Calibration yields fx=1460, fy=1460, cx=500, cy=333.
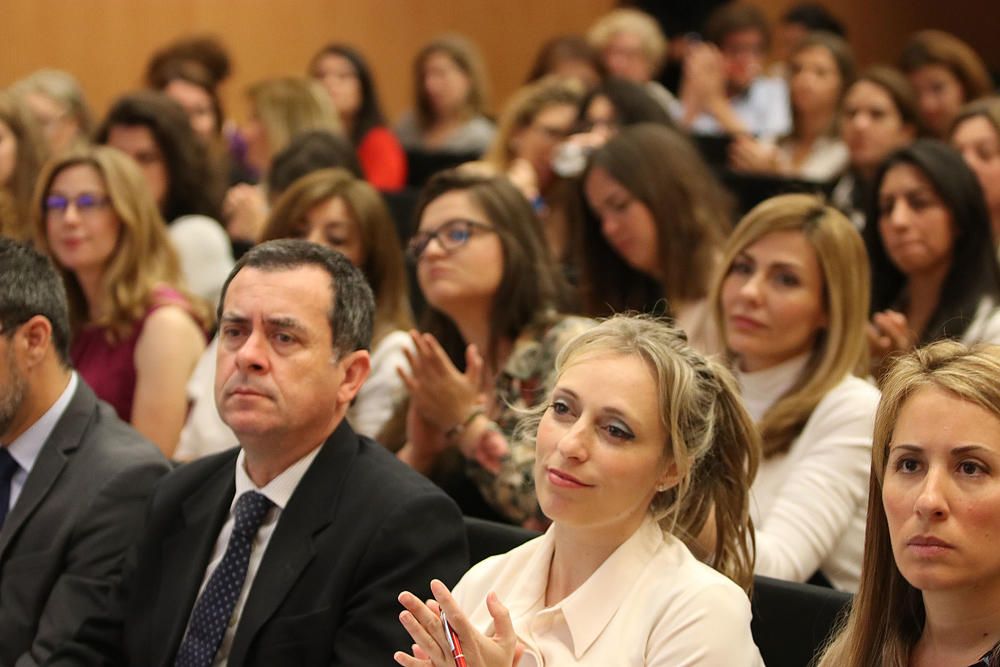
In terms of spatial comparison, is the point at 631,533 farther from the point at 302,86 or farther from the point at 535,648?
the point at 302,86

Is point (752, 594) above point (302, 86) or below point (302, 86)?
below

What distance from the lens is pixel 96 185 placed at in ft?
13.6

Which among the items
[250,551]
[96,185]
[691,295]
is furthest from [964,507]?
[96,185]

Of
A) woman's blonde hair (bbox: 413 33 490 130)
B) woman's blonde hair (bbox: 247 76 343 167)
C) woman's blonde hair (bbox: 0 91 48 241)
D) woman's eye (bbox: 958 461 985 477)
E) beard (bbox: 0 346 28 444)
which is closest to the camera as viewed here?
woman's eye (bbox: 958 461 985 477)

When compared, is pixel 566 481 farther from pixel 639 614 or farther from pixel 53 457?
pixel 53 457

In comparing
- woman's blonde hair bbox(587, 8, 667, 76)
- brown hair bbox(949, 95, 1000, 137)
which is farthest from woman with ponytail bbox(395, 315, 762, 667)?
woman's blonde hair bbox(587, 8, 667, 76)

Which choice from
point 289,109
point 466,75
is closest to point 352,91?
point 466,75

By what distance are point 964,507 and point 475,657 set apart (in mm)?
663

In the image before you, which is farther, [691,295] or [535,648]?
[691,295]

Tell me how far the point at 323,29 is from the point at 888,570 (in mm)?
8190

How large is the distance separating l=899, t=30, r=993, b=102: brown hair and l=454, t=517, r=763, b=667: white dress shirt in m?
5.30

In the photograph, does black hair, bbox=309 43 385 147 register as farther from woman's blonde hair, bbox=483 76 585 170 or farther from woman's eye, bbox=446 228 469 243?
woman's eye, bbox=446 228 469 243

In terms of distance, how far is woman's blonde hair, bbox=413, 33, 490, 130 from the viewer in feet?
26.4

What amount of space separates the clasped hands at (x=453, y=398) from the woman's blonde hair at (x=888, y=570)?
4.03 feet
